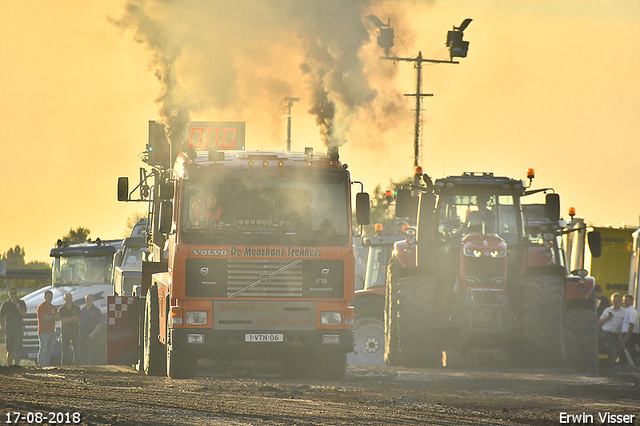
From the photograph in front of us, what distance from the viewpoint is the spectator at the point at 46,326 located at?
22.6 meters

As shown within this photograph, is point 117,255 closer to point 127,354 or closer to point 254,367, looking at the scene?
point 127,354

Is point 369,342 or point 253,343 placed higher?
point 253,343

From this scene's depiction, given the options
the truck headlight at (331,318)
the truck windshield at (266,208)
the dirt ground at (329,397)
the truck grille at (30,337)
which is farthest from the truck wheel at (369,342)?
the truck grille at (30,337)

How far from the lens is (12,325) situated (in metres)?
24.1

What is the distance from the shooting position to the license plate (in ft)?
47.5

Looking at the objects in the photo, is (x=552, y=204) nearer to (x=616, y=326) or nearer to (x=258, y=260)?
(x=616, y=326)

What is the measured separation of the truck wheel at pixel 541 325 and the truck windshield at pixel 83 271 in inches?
547

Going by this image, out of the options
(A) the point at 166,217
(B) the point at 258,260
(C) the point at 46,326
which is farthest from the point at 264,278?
(C) the point at 46,326

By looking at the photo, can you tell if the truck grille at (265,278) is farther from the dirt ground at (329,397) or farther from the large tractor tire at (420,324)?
the large tractor tire at (420,324)

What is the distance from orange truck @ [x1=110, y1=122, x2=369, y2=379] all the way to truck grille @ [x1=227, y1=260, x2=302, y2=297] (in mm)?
14

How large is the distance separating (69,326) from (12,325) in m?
2.57

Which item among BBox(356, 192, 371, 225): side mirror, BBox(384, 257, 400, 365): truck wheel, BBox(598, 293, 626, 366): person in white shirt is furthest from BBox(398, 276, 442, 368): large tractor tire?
BBox(598, 293, 626, 366): person in white shirt

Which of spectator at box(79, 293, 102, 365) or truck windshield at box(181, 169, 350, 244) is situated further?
spectator at box(79, 293, 102, 365)

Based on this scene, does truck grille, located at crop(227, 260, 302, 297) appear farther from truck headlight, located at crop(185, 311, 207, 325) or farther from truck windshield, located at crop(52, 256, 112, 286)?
truck windshield, located at crop(52, 256, 112, 286)
